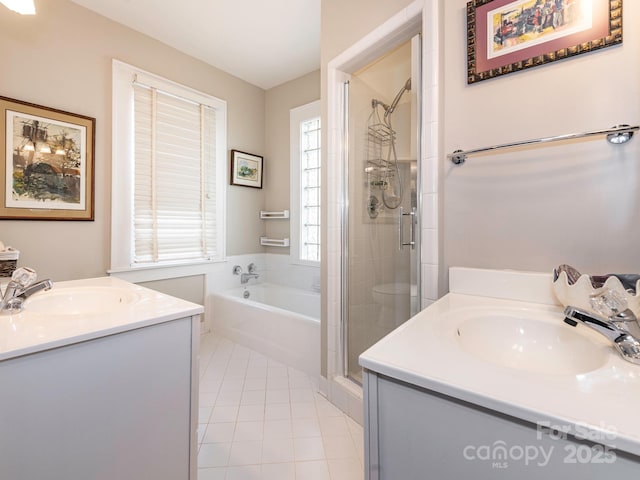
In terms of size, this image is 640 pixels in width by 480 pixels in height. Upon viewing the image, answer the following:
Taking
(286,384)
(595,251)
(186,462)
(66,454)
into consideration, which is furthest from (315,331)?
(595,251)

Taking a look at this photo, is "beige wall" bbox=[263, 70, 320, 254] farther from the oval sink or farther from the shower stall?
the oval sink

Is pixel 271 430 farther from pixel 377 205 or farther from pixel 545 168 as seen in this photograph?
pixel 545 168

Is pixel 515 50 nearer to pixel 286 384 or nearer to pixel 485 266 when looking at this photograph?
pixel 485 266

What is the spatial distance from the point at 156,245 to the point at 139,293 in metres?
1.33

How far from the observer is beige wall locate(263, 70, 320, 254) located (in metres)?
3.11

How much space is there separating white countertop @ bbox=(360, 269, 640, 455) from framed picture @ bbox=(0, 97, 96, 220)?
7.80 ft

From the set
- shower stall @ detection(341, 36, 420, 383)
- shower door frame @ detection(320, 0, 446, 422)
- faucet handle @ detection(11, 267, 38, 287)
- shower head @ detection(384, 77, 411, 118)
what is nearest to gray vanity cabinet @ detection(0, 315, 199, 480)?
faucet handle @ detection(11, 267, 38, 287)

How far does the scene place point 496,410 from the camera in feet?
1.51

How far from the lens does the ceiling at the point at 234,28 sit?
6.74 ft

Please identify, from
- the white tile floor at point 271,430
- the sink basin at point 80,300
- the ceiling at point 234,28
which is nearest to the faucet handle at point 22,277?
the sink basin at point 80,300

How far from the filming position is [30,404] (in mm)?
761

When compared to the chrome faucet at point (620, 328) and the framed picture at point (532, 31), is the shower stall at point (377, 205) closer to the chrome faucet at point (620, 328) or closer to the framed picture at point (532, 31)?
the framed picture at point (532, 31)

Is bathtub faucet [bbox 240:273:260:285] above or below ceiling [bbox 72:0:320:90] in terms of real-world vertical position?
below

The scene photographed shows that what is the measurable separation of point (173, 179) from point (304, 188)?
4.18 feet
